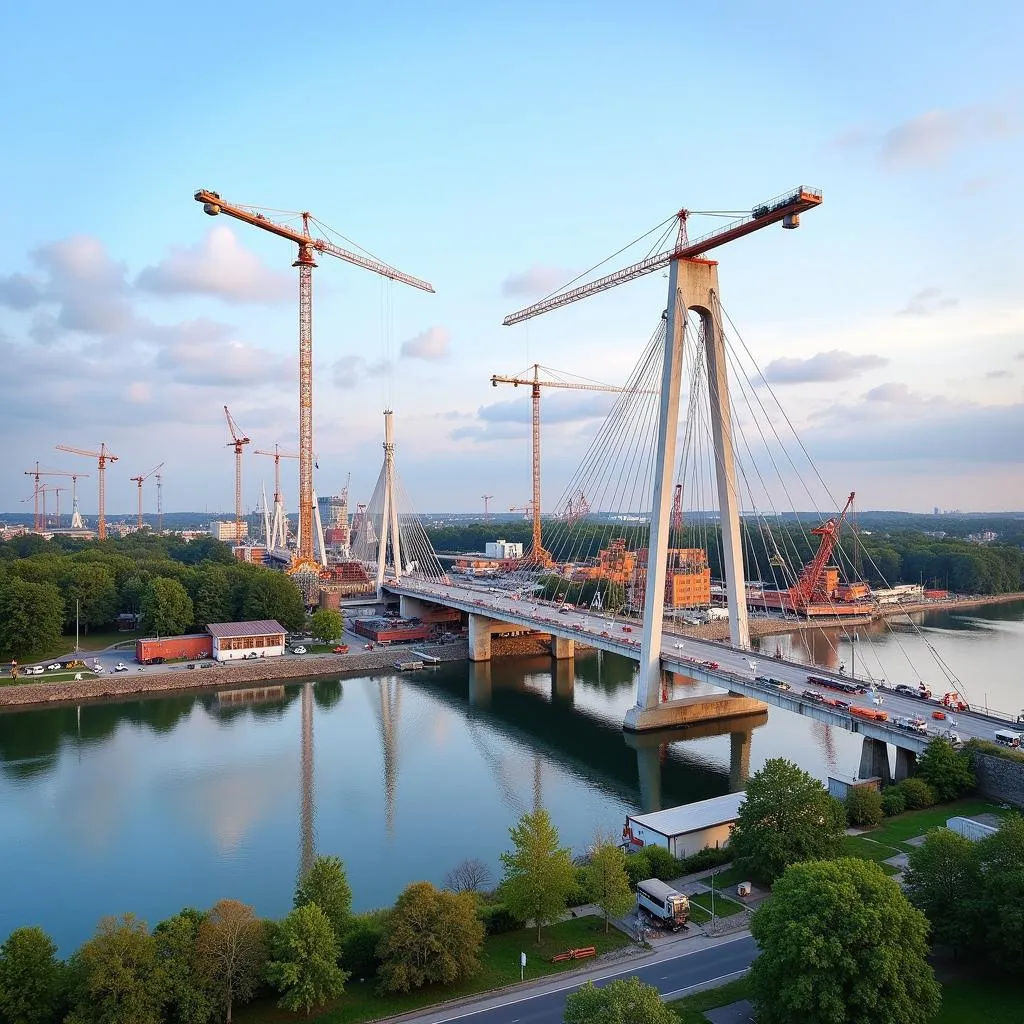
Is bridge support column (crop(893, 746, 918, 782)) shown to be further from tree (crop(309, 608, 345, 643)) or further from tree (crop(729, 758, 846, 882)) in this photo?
tree (crop(309, 608, 345, 643))

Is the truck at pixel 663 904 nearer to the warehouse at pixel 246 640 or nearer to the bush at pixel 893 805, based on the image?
the bush at pixel 893 805

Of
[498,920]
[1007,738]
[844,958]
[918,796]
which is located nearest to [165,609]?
[498,920]

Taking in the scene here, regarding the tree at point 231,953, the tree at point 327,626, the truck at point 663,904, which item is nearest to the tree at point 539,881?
the truck at point 663,904

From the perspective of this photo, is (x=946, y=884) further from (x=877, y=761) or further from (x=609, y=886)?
(x=877, y=761)

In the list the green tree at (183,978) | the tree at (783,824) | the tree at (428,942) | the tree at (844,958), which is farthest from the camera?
the tree at (783,824)

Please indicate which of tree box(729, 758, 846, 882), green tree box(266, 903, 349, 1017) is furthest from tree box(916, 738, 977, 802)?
green tree box(266, 903, 349, 1017)
